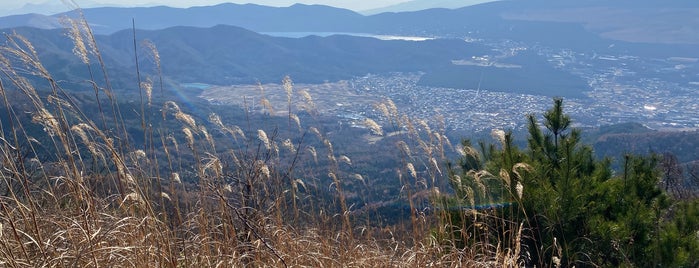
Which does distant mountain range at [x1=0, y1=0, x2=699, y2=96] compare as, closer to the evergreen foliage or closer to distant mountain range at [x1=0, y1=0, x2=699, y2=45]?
distant mountain range at [x1=0, y1=0, x2=699, y2=45]

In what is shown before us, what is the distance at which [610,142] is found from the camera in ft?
95.3

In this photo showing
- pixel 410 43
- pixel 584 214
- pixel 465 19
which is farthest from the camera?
pixel 465 19

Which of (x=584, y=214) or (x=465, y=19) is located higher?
(x=584, y=214)

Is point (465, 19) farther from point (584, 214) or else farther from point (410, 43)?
point (584, 214)

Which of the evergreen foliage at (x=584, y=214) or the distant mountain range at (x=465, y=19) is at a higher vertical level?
the evergreen foliage at (x=584, y=214)

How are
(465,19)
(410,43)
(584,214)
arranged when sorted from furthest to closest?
(465,19) < (410,43) < (584,214)

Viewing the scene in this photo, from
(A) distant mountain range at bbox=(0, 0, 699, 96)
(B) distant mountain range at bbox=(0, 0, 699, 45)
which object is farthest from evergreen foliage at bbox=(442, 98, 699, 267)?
(B) distant mountain range at bbox=(0, 0, 699, 45)

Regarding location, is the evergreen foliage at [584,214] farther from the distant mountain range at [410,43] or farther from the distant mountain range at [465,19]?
the distant mountain range at [465,19]

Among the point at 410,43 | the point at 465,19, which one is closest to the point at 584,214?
the point at 410,43

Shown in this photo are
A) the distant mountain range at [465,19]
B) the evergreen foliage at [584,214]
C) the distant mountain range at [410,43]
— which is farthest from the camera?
the distant mountain range at [465,19]

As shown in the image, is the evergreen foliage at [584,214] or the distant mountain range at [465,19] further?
the distant mountain range at [465,19]

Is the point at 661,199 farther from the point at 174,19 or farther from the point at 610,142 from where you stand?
the point at 174,19

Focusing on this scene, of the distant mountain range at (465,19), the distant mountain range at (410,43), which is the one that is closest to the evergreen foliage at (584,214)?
the distant mountain range at (410,43)

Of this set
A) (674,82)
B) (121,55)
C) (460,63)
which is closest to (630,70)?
(674,82)
